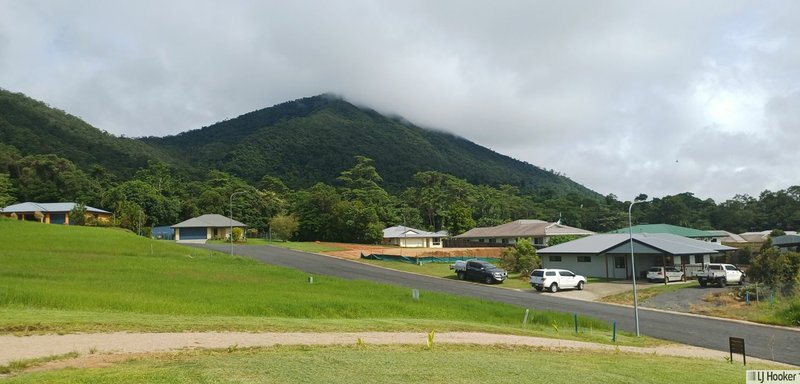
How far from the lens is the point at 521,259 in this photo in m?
56.5

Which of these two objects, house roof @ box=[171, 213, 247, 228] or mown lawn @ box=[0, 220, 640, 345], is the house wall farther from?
house roof @ box=[171, 213, 247, 228]

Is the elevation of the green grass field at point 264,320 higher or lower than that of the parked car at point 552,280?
higher

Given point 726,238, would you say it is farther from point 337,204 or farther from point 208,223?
point 208,223

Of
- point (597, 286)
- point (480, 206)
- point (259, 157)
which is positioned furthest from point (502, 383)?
point (259, 157)

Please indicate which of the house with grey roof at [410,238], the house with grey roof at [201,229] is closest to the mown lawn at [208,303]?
the house with grey roof at [201,229]

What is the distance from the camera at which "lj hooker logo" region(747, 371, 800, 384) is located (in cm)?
1182

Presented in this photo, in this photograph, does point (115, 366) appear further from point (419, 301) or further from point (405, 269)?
point (405, 269)

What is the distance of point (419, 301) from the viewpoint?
30422mm

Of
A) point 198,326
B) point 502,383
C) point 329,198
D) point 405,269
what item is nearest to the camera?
point 502,383

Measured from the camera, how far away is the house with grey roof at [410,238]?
96.5m

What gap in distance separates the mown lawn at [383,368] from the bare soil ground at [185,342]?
1.00 m

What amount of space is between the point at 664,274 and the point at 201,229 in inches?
2822

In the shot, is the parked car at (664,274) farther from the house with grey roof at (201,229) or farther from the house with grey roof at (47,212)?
the house with grey roof at (47,212)

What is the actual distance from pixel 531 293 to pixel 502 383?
3404 cm
